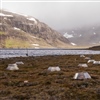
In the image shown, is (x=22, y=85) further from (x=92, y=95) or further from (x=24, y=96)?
(x=92, y=95)

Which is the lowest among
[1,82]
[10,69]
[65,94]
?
[10,69]

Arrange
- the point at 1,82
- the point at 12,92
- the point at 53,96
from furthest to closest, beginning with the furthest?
the point at 1,82 < the point at 12,92 < the point at 53,96

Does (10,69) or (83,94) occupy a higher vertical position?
(83,94)

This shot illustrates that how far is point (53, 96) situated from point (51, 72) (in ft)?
66.9

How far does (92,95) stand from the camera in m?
22.9

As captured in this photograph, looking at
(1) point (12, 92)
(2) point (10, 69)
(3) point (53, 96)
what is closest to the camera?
(3) point (53, 96)

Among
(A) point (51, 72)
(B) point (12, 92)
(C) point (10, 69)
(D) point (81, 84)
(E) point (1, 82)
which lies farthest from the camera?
(C) point (10, 69)

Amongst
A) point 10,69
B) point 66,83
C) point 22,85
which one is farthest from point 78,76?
point 10,69

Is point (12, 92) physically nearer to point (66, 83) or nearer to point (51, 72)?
point (66, 83)

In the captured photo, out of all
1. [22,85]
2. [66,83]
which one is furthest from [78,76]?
[22,85]

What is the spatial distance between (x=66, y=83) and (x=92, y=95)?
24.1 feet

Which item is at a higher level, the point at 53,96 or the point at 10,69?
the point at 53,96

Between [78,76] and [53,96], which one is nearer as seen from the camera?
[53,96]

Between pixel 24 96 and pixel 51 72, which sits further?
pixel 51 72
